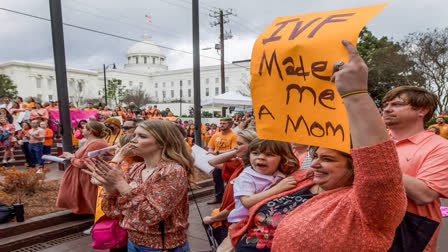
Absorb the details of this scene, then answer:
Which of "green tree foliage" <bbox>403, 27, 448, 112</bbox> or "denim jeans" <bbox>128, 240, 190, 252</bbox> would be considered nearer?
"denim jeans" <bbox>128, 240, 190, 252</bbox>

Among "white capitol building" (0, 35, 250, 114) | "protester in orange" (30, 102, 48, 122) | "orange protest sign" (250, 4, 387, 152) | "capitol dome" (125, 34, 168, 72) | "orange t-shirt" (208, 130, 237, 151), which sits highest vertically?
"capitol dome" (125, 34, 168, 72)

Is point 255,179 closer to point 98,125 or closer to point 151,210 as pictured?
point 151,210

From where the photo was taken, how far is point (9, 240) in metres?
4.43

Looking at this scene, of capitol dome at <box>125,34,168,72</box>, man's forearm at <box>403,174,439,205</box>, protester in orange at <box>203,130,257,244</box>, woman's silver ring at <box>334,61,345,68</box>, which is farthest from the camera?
capitol dome at <box>125,34,168,72</box>

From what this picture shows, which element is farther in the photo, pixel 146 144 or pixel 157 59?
pixel 157 59

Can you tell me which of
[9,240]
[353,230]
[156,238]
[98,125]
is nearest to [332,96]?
[353,230]

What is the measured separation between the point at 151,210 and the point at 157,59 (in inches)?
4480

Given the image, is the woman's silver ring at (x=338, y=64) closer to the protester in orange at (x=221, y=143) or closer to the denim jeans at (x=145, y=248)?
the denim jeans at (x=145, y=248)

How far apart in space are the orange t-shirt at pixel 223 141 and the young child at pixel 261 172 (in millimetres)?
4096

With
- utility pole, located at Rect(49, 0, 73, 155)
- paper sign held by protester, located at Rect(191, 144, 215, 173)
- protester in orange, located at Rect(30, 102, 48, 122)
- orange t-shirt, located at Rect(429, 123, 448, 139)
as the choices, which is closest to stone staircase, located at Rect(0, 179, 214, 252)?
utility pole, located at Rect(49, 0, 73, 155)

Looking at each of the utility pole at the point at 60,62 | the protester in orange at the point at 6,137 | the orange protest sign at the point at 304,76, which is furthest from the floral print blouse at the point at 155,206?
the protester in orange at the point at 6,137

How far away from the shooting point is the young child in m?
2.19

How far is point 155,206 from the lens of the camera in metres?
2.11

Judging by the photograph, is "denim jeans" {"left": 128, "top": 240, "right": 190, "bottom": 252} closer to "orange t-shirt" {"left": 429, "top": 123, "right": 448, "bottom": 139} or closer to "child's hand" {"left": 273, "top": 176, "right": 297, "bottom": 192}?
"child's hand" {"left": 273, "top": 176, "right": 297, "bottom": 192}
